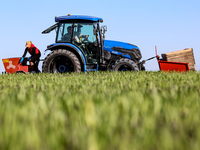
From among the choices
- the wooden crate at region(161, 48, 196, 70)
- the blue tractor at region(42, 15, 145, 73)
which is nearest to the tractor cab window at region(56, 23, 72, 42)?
the blue tractor at region(42, 15, 145, 73)

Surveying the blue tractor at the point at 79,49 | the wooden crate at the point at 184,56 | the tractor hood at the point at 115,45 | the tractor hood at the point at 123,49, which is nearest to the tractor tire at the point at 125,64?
the blue tractor at the point at 79,49

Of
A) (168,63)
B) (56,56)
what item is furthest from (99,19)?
(168,63)

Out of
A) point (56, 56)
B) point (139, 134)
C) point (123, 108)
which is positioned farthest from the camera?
point (56, 56)

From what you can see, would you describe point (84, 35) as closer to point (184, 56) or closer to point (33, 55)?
point (33, 55)

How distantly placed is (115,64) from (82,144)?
795 centimetres

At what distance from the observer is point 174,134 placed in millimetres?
1400

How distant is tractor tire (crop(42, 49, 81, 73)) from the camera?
867 centimetres

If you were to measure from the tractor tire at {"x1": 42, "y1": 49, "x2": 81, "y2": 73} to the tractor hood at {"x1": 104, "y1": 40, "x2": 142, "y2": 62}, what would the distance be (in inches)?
61.2

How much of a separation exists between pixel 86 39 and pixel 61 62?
1.25m

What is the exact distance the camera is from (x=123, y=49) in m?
9.77

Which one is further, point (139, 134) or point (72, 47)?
point (72, 47)

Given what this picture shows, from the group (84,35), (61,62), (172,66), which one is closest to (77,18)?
(84,35)

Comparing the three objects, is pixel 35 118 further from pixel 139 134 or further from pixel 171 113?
pixel 171 113

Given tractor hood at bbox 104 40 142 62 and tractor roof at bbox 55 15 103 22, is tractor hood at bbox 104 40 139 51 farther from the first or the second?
tractor roof at bbox 55 15 103 22
